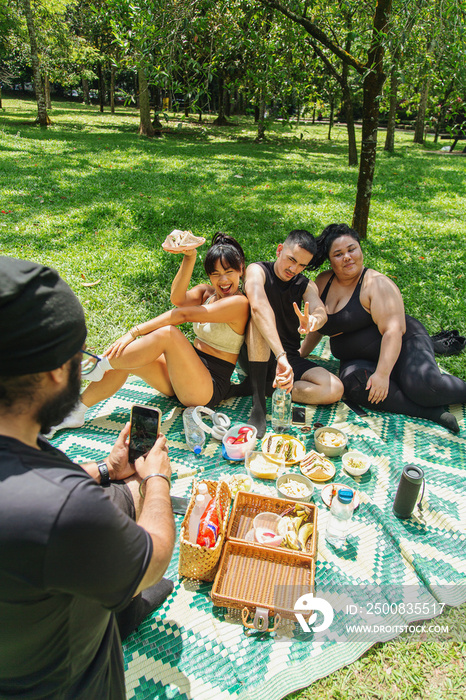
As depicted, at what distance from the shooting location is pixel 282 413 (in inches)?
138

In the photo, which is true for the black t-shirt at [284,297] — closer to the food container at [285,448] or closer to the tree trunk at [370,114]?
the food container at [285,448]

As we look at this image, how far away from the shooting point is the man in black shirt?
3430 millimetres

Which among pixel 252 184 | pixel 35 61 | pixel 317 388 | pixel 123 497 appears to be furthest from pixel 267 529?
pixel 35 61

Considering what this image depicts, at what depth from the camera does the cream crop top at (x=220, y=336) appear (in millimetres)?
3568

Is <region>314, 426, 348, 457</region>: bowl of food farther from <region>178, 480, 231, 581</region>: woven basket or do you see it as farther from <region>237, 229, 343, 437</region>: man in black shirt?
<region>178, 480, 231, 581</region>: woven basket

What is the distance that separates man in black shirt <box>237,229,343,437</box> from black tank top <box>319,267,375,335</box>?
213mm

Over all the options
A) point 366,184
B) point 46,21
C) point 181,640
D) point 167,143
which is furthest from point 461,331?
point 46,21

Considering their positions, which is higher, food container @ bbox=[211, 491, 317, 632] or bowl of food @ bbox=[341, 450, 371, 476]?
bowl of food @ bbox=[341, 450, 371, 476]

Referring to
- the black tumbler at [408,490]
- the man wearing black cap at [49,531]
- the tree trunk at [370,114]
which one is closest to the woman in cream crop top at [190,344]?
the black tumbler at [408,490]

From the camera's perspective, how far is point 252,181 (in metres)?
11.0

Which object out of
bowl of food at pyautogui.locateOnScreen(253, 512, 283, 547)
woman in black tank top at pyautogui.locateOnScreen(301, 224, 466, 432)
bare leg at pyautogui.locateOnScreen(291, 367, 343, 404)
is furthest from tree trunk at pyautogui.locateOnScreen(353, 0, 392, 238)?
bowl of food at pyautogui.locateOnScreen(253, 512, 283, 547)

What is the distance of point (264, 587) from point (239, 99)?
3948 centimetres

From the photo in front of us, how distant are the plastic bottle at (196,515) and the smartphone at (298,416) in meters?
1.35

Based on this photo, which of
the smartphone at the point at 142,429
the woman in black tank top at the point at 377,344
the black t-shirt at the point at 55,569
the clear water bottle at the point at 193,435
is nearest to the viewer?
the black t-shirt at the point at 55,569
